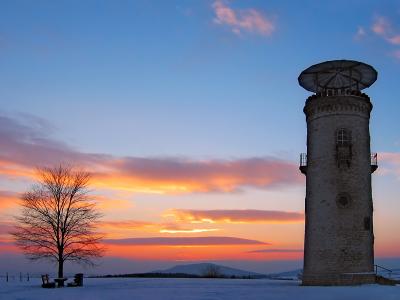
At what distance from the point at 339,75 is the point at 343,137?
6.84 meters

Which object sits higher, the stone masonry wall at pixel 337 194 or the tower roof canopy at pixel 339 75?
the tower roof canopy at pixel 339 75

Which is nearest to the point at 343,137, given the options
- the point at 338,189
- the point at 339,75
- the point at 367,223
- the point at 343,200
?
the point at 338,189

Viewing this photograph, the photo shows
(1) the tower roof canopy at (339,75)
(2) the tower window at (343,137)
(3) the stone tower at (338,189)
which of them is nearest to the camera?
(3) the stone tower at (338,189)

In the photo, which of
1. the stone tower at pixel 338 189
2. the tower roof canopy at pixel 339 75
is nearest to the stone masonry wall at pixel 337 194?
the stone tower at pixel 338 189

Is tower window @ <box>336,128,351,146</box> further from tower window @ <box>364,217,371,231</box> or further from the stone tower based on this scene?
tower window @ <box>364,217,371,231</box>

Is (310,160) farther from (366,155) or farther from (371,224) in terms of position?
(371,224)

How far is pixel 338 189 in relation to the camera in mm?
36906

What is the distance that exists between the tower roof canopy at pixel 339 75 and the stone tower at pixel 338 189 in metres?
0.24

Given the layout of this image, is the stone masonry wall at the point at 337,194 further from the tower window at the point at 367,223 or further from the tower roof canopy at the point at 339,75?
the tower roof canopy at the point at 339,75

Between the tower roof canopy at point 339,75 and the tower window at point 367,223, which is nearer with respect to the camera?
the tower window at point 367,223

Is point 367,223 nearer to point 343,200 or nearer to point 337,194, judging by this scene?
point 343,200

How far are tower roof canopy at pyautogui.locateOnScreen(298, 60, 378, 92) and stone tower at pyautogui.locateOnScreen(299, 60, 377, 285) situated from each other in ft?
0.79

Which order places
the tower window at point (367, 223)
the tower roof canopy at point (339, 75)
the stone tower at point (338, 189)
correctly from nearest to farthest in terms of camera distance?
the stone tower at point (338, 189) < the tower window at point (367, 223) < the tower roof canopy at point (339, 75)

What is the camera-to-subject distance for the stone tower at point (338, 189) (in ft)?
118
